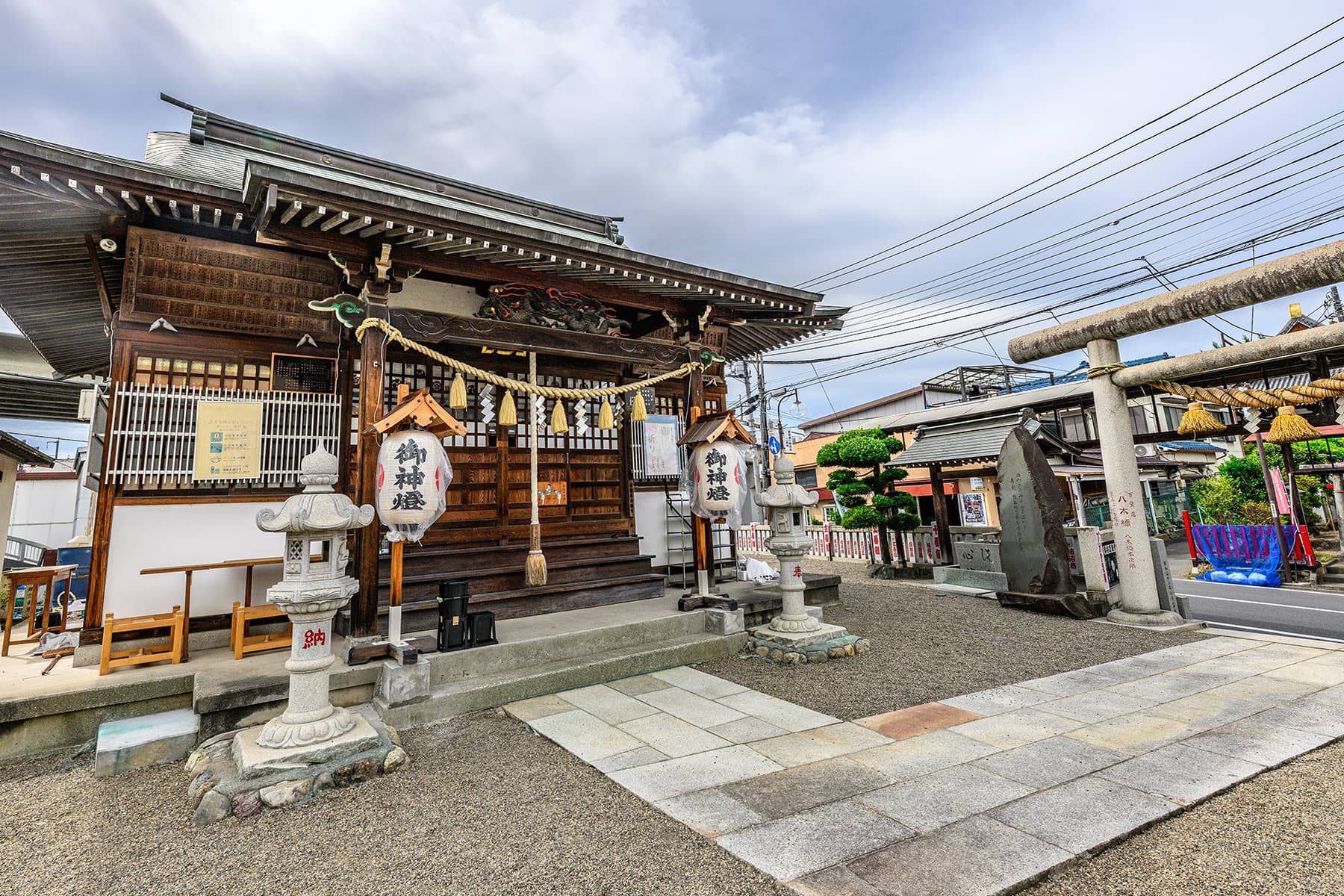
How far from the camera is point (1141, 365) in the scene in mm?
7504

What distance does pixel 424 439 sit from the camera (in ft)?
17.1

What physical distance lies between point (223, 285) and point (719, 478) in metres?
6.19

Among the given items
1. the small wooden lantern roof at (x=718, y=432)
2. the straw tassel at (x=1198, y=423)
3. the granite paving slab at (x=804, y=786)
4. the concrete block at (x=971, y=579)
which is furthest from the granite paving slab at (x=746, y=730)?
the straw tassel at (x=1198, y=423)

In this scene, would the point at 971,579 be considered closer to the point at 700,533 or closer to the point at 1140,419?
the point at 700,533

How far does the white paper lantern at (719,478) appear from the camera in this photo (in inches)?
276

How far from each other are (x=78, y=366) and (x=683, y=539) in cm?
1143

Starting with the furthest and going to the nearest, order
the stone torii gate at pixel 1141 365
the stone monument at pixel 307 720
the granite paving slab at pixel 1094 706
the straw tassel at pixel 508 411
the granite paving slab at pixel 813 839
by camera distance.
→ 1. the straw tassel at pixel 508 411
2. the stone torii gate at pixel 1141 365
3. the granite paving slab at pixel 1094 706
4. the stone monument at pixel 307 720
5. the granite paving slab at pixel 813 839

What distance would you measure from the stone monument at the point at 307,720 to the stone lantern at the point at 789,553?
13.9ft

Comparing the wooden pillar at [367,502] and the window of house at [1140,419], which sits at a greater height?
the window of house at [1140,419]

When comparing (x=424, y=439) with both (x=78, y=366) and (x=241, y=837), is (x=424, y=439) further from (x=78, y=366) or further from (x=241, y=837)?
(x=78, y=366)

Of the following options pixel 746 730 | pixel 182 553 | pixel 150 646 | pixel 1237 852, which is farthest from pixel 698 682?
pixel 182 553

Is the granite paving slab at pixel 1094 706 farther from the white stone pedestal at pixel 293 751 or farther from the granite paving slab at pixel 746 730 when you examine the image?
the white stone pedestal at pixel 293 751

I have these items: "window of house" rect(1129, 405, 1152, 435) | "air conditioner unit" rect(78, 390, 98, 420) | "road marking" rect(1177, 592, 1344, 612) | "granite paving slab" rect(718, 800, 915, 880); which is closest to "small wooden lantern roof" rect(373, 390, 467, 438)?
"granite paving slab" rect(718, 800, 915, 880)

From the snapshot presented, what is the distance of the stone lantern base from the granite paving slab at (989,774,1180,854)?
398 centimetres
